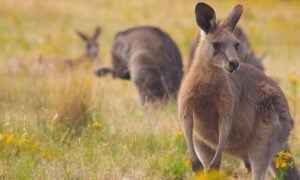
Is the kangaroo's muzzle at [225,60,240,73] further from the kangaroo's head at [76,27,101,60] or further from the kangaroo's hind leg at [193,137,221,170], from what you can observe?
the kangaroo's head at [76,27,101,60]

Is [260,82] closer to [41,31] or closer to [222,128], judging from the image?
[222,128]

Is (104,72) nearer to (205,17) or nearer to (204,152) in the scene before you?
(204,152)

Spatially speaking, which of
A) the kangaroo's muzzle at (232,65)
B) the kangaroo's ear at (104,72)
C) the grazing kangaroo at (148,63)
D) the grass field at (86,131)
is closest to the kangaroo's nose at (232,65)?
the kangaroo's muzzle at (232,65)

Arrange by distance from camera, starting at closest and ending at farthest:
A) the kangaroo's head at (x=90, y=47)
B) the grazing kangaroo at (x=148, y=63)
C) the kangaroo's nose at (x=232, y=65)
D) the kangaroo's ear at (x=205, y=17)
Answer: the kangaroo's nose at (x=232, y=65) → the kangaroo's ear at (x=205, y=17) → the grazing kangaroo at (x=148, y=63) → the kangaroo's head at (x=90, y=47)

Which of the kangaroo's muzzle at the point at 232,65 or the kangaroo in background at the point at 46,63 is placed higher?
the kangaroo's muzzle at the point at 232,65

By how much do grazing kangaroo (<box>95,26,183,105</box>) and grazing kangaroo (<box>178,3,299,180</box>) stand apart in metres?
3.14

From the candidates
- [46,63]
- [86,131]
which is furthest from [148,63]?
[86,131]

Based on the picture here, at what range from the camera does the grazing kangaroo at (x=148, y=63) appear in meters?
9.59

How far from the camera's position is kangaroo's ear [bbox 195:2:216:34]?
18.2 feet

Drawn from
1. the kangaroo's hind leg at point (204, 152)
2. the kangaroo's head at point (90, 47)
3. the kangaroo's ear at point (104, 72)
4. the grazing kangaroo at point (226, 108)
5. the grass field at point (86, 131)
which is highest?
the grazing kangaroo at point (226, 108)

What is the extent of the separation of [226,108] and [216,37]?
1.71 ft

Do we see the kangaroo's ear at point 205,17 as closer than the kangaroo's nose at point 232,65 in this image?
No

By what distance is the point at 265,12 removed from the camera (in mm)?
23547

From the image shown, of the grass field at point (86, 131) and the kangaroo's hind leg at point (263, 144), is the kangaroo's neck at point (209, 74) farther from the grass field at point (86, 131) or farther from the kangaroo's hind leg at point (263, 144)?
the grass field at point (86, 131)
